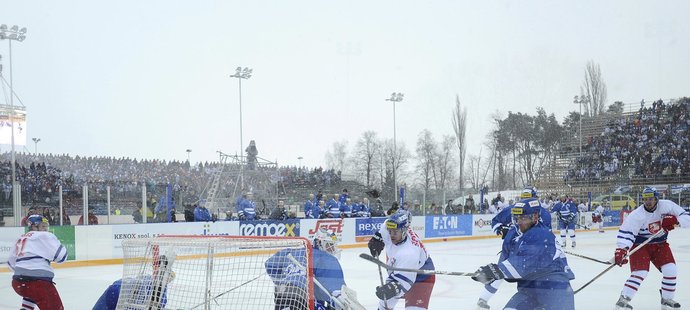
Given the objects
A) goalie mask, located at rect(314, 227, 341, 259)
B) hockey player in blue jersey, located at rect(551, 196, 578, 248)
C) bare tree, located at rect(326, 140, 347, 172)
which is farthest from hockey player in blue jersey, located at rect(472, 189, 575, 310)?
bare tree, located at rect(326, 140, 347, 172)

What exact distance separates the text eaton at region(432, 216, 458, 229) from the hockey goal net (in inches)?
515

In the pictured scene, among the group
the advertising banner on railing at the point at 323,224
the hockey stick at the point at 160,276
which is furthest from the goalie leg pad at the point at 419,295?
the advertising banner on railing at the point at 323,224

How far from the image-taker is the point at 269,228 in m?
13.8

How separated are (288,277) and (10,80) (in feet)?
50.9

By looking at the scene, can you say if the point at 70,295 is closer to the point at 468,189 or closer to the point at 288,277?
the point at 288,277

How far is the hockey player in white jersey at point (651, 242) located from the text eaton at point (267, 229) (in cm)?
827

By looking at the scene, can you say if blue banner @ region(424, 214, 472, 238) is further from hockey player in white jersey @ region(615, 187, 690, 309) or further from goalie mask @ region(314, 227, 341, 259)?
goalie mask @ region(314, 227, 341, 259)

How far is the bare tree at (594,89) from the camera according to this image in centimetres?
1072

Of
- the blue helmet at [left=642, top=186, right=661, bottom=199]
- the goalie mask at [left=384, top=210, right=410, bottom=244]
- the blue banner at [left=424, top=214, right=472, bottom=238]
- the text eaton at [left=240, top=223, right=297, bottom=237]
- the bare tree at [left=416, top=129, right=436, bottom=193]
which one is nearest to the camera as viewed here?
the goalie mask at [left=384, top=210, right=410, bottom=244]

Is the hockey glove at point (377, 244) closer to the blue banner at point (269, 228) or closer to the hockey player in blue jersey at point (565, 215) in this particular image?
the blue banner at point (269, 228)

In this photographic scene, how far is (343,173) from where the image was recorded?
736 inches

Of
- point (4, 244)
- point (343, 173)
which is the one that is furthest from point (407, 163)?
point (4, 244)

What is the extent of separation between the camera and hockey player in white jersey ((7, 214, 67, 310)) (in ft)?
16.9

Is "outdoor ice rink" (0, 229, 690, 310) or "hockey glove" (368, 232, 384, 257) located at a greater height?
"hockey glove" (368, 232, 384, 257)
